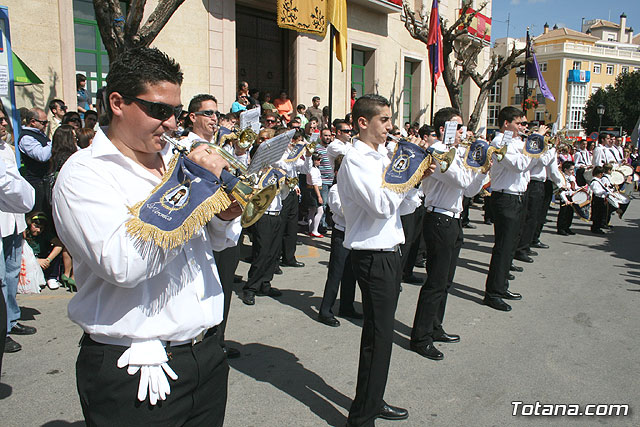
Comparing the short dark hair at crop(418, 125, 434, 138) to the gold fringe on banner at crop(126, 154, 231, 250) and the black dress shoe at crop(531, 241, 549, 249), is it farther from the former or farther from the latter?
the gold fringe on banner at crop(126, 154, 231, 250)

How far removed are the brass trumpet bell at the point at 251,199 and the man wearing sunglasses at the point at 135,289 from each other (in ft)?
0.27

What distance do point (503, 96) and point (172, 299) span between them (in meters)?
76.0

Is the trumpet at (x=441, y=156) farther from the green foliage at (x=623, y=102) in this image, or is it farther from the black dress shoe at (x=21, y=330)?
the green foliage at (x=623, y=102)

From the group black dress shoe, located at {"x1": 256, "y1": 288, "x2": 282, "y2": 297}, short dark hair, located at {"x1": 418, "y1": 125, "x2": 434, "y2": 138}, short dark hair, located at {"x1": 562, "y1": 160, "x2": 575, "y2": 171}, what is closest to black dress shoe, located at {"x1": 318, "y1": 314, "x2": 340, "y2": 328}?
black dress shoe, located at {"x1": 256, "y1": 288, "x2": 282, "y2": 297}

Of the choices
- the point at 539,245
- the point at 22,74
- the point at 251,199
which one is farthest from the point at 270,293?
the point at 22,74

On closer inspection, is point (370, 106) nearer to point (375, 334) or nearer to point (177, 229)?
point (375, 334)

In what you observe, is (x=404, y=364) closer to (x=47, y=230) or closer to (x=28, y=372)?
(x=28, y=372)

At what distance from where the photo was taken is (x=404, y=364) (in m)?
4.46

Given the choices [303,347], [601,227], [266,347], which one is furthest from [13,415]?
[601,227]

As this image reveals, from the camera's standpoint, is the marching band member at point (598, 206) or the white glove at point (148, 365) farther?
the marching band member at point (598, 206)

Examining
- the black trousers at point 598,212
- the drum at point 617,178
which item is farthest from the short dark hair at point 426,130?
the drum at point 617,178

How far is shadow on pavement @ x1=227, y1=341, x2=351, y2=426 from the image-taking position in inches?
146

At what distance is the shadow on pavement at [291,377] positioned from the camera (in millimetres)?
3713

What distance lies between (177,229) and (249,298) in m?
4.44
